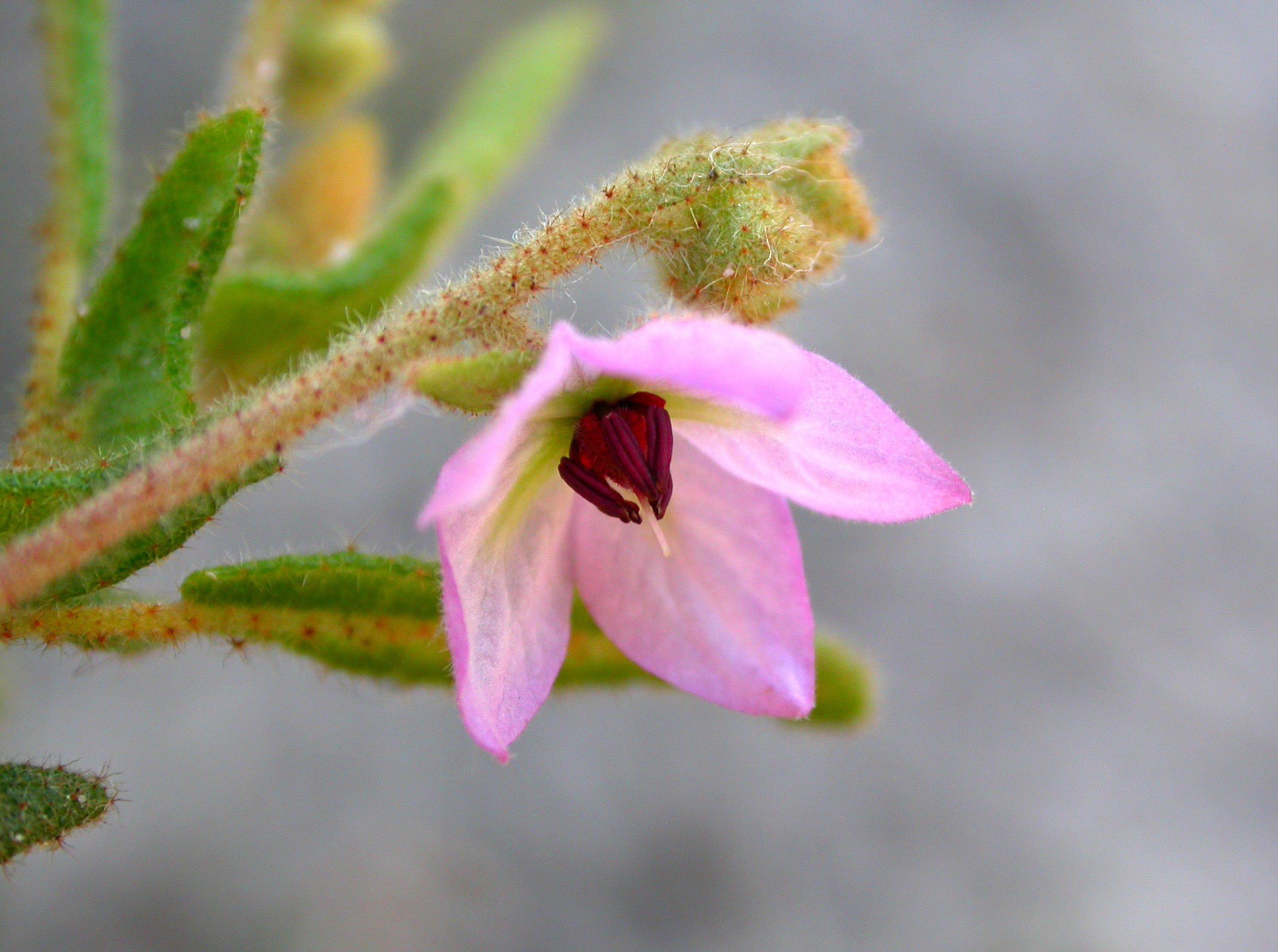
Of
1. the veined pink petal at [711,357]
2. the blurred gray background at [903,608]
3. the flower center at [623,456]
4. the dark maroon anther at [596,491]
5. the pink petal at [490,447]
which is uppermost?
the veined pink petal at [711,357]

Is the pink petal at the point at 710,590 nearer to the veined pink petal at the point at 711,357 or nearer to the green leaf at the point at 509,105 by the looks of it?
the veined pink petal at the point at 711,357

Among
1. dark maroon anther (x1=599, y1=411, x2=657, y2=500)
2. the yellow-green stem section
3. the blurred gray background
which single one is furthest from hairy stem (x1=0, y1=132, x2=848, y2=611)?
the blurred gray background

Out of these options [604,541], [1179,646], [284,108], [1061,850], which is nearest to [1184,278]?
[1179,646]

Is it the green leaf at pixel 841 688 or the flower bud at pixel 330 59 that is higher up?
the flower bud at pixel 330 59

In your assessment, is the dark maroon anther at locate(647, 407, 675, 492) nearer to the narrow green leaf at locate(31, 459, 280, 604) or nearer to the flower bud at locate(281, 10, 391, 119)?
the narrow green leaf at locate(31, 459, 280, 604)

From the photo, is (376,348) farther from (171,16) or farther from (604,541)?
(171,16)

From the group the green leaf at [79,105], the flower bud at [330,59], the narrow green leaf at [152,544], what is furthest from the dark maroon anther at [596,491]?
the flower bud at [330,59]
